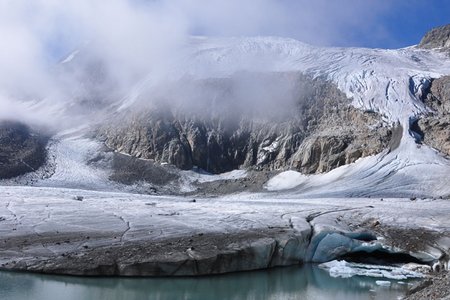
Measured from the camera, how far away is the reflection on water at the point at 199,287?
67.4ft

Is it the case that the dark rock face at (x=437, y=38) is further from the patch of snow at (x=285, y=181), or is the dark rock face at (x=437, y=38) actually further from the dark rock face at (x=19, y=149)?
the dark rock face at (x=19, y=149)

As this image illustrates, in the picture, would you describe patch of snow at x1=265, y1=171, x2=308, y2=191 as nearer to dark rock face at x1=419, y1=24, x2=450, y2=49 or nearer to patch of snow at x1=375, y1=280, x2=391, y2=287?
patch of snow at x1=375, y1=280, x2=391, y2=287

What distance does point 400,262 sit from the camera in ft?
94.6

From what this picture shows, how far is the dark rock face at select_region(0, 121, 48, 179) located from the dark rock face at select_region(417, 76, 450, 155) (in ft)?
128

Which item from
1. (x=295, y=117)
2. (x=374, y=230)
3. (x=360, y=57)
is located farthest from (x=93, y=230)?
(x=360, y=57)

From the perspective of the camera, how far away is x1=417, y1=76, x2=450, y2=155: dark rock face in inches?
2037

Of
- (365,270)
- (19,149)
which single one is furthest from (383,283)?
(19,149)

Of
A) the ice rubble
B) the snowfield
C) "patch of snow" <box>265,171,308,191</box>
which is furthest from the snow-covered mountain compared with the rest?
the ice rubble

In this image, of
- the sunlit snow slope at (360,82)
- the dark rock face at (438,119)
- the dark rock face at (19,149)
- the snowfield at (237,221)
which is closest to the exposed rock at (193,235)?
the snowfield at (237,221)

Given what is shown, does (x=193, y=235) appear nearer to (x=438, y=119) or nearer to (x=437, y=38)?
(x=438, y=119)

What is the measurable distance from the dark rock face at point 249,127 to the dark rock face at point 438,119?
4377mm

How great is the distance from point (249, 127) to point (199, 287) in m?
44.2

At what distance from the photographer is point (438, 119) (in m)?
54.8

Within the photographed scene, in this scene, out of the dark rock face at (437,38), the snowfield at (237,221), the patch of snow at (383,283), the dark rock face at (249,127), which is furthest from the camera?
the dark rock face at (437,38)
